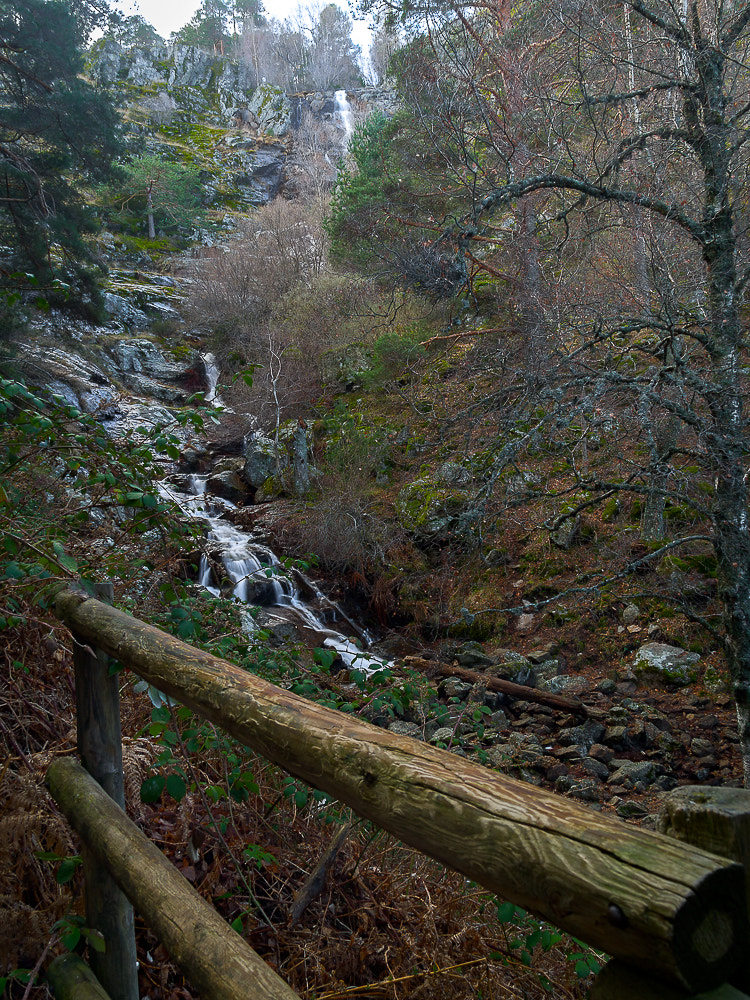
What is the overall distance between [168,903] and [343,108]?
5055 cm

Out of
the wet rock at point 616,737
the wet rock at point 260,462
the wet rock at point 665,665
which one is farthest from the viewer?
the wet rock at point 260,462

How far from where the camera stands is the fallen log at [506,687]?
23.0 feet

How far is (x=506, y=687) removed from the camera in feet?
24.7

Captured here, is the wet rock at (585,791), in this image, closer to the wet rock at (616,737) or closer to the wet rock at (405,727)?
the wet rock at (616,737)

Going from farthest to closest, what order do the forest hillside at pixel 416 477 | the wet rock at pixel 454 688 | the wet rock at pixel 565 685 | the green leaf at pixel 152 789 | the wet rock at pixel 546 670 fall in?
1. the wet rock at pixel 546 670
2. the wet rock at pixel 454 688
3. the wet rock at pixel 565 685
4. the forest hillside at pixel 416 477
5. the green leaf at pixel 152 789

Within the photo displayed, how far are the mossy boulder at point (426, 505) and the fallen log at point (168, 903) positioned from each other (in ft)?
26.6

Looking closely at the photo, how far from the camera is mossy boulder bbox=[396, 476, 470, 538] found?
10.4 meters

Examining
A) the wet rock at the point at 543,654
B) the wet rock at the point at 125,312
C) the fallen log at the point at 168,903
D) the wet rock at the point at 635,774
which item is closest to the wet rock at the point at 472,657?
the wet rock at the point at 543,654

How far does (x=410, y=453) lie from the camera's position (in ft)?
41.8

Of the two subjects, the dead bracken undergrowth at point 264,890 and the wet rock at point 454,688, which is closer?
the dead bracken undergrowth at point 264,890

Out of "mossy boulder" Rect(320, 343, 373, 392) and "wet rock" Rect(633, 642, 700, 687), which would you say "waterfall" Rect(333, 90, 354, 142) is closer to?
"mossy boulder" Rect(320, 343, 373, 392)

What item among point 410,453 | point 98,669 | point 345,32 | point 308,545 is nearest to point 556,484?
point 410,453

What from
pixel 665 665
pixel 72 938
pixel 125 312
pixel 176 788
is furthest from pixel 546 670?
pixel 125 312

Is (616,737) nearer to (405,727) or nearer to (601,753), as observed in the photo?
(601,753)
